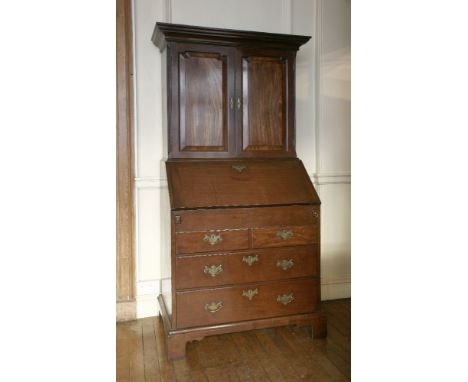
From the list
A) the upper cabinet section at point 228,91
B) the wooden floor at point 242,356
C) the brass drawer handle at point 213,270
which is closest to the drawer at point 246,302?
the brass drawer handle at point 213,270

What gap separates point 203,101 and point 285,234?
1.06 meters

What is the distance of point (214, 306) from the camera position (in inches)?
102

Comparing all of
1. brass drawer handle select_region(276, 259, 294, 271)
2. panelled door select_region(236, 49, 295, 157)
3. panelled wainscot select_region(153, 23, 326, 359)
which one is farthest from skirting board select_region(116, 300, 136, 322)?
panelled door select_region(236, 49, 295, 157)

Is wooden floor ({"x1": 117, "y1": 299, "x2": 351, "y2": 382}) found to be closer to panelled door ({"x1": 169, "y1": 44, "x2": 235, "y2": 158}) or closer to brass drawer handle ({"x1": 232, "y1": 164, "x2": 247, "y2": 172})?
brass drawer handle ({"x1": 232, "y1": 164, "x2": 247, "y2": 172})

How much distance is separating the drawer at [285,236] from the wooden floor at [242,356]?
2.23ft

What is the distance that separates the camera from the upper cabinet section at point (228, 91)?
9.07 feet

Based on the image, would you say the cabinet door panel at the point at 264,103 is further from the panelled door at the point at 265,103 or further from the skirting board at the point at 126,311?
the skirting board at the point at 126,311

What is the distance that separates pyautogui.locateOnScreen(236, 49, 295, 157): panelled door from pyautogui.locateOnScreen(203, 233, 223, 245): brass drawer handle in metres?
0.64
